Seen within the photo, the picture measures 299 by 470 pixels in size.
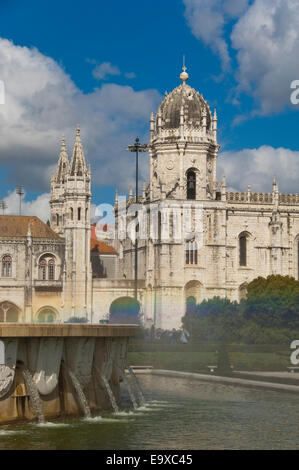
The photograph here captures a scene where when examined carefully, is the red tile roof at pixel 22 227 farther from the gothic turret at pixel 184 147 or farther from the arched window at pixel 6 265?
the gothic turret at pixel 184 147

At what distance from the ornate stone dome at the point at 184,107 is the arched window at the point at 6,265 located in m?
17.6

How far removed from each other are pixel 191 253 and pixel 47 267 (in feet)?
41.3

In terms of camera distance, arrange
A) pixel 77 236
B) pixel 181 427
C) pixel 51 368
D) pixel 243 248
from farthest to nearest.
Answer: pixel 243 248
pixel 77 236
pixel 181 427
pixel 51 368

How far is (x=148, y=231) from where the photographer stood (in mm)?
78438

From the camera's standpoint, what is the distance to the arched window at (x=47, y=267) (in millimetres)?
79312

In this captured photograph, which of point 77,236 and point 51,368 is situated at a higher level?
point 77,236

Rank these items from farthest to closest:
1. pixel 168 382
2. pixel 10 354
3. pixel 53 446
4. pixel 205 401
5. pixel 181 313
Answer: pixel 181 313 → pixel 168 382 → pixel 205 401 → pixel 10 354 → pixel 53 446

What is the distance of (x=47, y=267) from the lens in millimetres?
79562

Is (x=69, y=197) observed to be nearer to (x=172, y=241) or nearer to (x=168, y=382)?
(x=172, y=241)

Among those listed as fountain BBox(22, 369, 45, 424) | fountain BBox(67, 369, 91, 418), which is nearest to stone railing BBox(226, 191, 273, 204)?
fountain BBox(67, 369, 91, 418)

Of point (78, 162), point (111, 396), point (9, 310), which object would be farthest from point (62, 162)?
point (111, 396)

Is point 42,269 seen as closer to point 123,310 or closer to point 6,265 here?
point 6,265

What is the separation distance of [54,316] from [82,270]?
14.9 ft

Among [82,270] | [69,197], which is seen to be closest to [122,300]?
[82,270]
